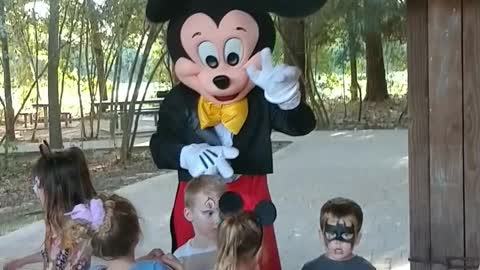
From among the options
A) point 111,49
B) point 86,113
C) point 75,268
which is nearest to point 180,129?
point 75,268

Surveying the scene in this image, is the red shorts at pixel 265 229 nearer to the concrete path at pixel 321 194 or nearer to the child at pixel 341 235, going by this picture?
the child at pixel 341 235

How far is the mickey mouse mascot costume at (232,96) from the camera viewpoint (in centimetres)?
246

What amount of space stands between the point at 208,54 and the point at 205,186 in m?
0.40

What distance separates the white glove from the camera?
7.81ft

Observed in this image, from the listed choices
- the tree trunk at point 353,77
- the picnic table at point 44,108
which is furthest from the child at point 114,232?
the picnic table at point 44,108

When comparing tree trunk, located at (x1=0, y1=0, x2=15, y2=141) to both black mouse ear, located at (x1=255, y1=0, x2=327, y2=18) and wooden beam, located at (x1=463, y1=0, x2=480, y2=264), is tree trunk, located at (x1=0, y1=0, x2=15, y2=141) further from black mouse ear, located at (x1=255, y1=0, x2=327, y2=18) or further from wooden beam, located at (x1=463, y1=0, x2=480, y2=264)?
wooden beam, located at (x1=463, y1=0, x2=480, y2=264)

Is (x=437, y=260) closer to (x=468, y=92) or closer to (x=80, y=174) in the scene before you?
(x=468, y=92)

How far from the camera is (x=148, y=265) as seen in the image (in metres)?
2.06

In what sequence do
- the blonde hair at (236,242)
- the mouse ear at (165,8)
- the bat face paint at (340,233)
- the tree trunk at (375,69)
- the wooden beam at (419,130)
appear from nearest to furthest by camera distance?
1. the blonde hair at (236,242)
2. the bat face paint at (340,233)
3. the wooden beam at (419,130)
4. the mouse ear at (165,8)
5. the tree trunk at (375,69)

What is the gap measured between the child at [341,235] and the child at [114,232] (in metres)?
0.41

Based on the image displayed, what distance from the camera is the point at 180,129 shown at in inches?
99.8

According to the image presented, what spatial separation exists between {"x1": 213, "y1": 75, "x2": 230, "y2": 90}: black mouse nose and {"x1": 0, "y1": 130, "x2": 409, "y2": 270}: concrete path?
3.29 ft

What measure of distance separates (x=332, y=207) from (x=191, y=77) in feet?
1.96

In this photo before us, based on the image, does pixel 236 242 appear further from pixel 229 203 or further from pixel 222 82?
pixel 222 82
